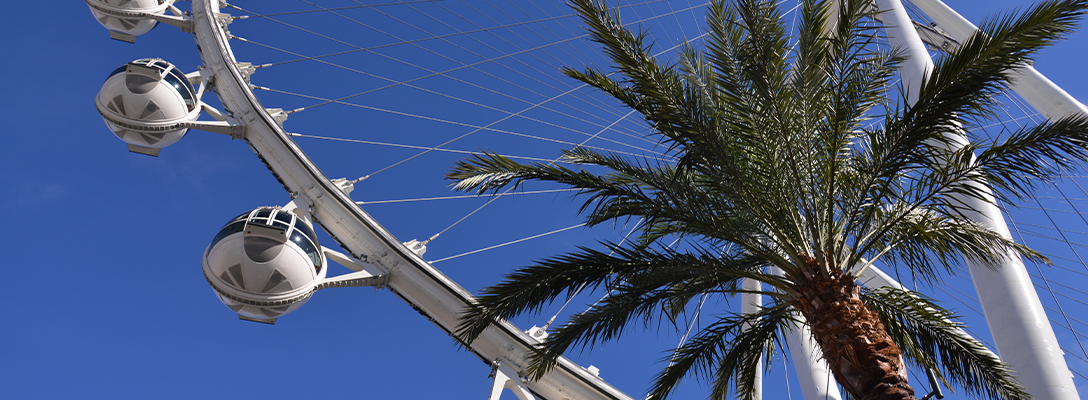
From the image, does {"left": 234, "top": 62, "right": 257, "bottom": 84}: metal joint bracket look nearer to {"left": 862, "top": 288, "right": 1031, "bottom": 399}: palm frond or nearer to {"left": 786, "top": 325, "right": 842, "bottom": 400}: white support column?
{"left": 786, "top": 325, "right": 842, "bottom": 400}: white support column

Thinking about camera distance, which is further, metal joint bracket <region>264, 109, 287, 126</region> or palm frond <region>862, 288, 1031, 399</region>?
metal joint bracket <region>264, 109, 287, 126</region>

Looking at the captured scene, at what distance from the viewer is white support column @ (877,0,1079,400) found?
7195mm

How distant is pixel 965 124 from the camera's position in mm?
6867

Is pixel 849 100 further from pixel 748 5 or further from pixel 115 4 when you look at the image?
pixel 115 4

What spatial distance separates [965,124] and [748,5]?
92.7 inches

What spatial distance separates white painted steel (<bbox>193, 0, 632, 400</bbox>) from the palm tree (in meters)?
5.63

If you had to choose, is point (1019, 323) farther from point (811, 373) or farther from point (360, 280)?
point (360, 280)

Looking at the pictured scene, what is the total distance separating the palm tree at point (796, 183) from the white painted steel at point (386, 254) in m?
5.63

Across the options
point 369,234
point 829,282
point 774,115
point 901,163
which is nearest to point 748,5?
point 774,115

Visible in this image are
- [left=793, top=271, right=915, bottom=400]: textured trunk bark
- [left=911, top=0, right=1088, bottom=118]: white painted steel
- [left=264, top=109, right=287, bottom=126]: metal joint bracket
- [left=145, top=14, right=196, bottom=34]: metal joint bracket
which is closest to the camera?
[left=793, top=271, right=915, bottom=400]: textured trunk bark

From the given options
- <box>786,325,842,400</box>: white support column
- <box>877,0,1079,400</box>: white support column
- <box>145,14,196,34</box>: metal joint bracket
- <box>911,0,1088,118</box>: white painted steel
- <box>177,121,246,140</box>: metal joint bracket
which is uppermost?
<box>145,14,196,34</box>: metal joint bracket

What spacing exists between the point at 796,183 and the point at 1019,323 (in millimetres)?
2894

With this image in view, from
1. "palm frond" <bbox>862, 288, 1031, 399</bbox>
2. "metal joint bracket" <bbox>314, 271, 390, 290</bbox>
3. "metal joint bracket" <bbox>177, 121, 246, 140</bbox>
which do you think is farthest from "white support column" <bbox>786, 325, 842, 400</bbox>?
"metal joint bracket" <bbox>177, 121, 246, 140</bbox>

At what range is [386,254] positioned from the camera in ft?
45.7
